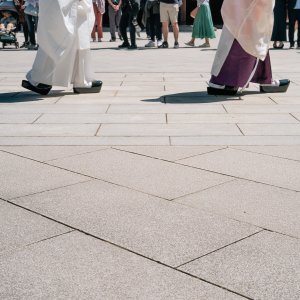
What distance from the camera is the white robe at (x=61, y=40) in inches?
309

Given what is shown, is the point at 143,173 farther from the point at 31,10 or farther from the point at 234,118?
the point at 31,10

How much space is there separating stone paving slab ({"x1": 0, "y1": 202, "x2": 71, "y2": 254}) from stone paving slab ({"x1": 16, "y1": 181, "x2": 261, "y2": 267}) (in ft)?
0.30

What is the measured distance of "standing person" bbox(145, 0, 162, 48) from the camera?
16.7 meters

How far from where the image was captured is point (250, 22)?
301 inches

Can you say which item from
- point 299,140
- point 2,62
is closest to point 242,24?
point 299,140

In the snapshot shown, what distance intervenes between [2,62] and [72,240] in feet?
33.4

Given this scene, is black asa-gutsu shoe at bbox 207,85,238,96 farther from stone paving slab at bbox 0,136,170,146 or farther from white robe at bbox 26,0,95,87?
stone paving slab at bbox 0,136,170,146

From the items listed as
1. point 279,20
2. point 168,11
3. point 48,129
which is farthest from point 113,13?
point 48,129

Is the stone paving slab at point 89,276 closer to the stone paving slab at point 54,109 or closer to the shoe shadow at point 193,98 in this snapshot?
the stone paving slab at point 54,109

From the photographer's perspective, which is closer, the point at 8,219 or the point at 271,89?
the point at 8,219

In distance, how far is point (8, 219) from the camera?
148 inches

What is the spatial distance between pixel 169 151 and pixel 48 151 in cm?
100

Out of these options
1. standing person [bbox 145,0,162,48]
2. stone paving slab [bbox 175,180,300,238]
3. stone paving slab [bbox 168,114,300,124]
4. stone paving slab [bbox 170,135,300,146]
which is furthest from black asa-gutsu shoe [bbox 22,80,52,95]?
standing person [bbox 145,0,162,48]

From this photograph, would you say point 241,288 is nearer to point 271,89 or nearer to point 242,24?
point 242,24
